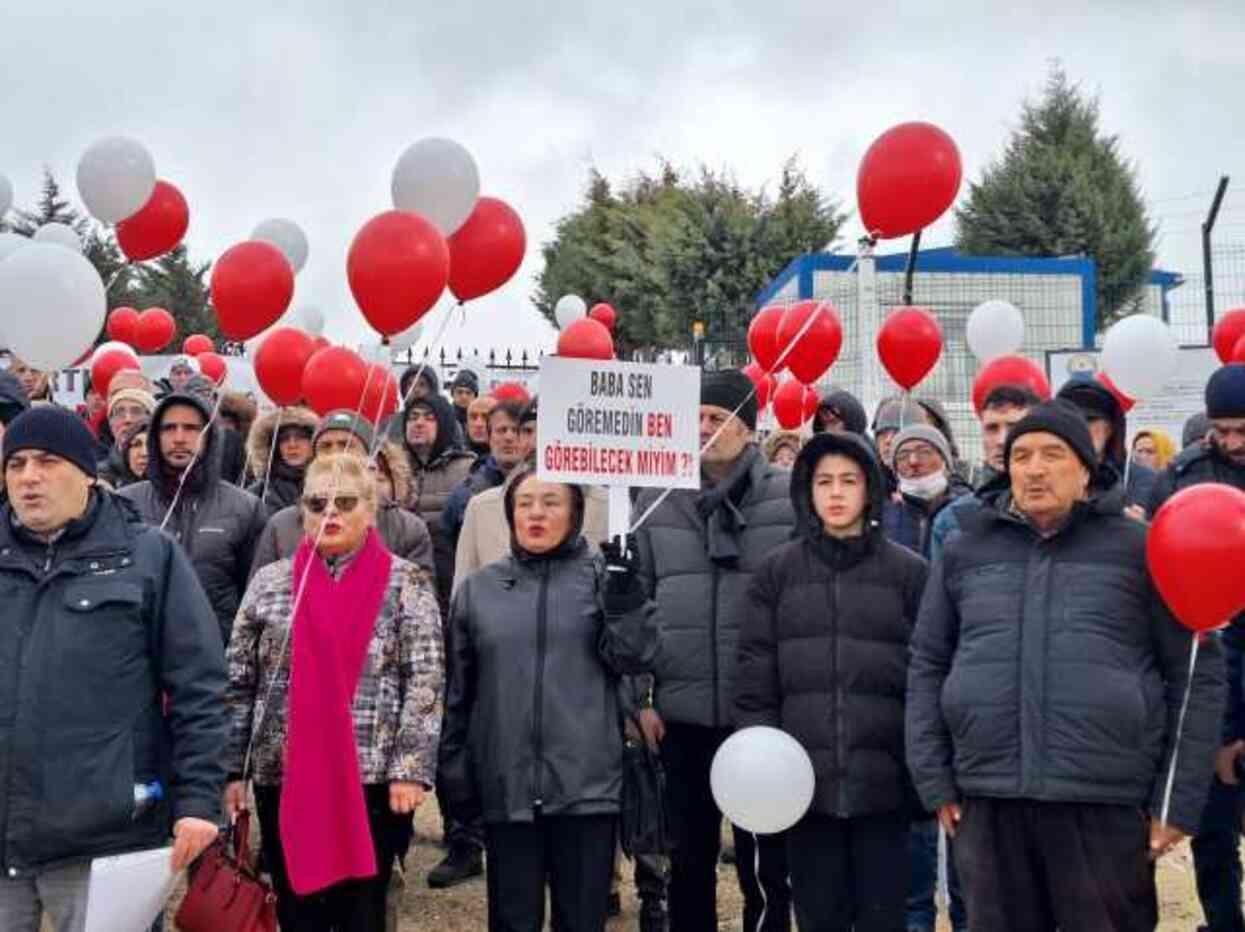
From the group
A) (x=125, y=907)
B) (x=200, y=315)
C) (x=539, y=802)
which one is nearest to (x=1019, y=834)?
(x=539, y=802)

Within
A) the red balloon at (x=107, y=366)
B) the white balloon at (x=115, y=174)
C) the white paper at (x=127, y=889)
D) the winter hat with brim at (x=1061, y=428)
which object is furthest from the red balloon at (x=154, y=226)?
the winter hat with brim at (x=1061, y=428)

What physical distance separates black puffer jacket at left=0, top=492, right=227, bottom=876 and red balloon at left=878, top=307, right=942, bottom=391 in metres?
4.02

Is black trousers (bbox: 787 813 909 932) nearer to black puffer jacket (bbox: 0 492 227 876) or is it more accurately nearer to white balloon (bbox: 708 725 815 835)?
white balloon (bbox: 708 725 815 835)

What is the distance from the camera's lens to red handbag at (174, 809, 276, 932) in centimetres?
364

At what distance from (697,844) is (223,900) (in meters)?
1.68

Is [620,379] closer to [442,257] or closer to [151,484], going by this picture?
[442,257]

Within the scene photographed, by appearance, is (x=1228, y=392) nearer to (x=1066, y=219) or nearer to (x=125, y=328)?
(x=125, y=328)

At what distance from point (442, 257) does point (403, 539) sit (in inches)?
40.9

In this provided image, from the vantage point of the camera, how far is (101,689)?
3.34m

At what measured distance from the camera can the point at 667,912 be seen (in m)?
5.05

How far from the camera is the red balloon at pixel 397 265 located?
4.54 metres

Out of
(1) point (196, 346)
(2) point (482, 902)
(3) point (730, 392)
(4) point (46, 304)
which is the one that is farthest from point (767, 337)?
(1) point (196, 346)

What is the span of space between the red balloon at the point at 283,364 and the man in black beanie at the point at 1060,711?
154 inches

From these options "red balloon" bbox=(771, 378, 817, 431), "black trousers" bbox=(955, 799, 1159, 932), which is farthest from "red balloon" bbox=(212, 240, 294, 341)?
"red balloon" bbox=(771, 378, 817, 431)
